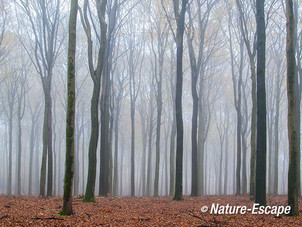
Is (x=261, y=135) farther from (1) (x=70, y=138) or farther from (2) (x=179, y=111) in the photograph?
(1) (x=70, y=138)

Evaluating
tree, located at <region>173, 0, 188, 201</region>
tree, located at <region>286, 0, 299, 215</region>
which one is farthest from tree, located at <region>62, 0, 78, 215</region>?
tree, located at <region>286, 0, 299, 215</region>

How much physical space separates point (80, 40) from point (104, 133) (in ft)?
36.0

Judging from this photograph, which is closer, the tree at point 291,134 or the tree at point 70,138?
the tree at point 70,138

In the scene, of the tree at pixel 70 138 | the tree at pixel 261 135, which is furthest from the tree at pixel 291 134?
the tree at pixel 70 138

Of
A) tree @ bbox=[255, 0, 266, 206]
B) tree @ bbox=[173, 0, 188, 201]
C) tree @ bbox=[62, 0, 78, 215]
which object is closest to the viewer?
tree @ bbox=[62, 0, 78, 215]

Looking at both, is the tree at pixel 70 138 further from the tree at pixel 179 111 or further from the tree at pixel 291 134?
the tree at pixel 291 134

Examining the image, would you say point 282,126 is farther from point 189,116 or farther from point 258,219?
point 258,219

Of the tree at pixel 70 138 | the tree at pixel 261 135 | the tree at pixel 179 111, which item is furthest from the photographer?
the tree at pixel 179 111

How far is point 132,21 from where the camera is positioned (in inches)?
727

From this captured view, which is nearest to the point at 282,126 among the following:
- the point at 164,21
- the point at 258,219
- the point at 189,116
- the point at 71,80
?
the point at 189,116

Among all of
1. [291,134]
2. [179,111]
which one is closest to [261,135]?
[291,134]

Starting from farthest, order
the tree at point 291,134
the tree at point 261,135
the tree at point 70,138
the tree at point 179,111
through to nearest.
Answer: the tree at point 179,111 → the tree at point 261,135 → the tree at point 291,134 → the tree at point 70,138

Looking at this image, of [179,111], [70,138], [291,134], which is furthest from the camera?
[179,111]

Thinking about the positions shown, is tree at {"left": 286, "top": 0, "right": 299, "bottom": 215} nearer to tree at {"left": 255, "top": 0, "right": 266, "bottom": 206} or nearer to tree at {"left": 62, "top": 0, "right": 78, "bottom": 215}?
tree at {"left": 255, "top": 0, "right": 266, "bottom": 206}
